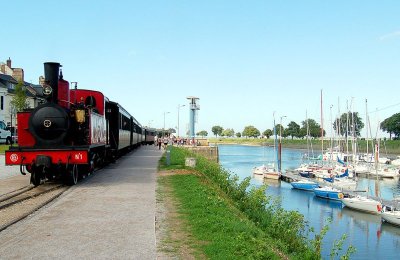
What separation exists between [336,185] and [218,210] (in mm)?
36729

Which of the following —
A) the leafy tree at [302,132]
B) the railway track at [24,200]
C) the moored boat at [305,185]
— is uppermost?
the leafy tree at [302,132]

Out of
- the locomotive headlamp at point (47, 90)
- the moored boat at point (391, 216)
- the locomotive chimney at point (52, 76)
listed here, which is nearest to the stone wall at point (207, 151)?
the moored boat at point (391, 216)

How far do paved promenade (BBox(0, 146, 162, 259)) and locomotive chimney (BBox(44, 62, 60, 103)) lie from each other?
346cm

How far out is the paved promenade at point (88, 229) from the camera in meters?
6.36

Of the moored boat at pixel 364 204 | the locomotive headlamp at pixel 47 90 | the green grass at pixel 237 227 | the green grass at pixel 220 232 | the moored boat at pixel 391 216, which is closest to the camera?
the green grass at pixel 220 232

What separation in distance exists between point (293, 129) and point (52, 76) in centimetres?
16231

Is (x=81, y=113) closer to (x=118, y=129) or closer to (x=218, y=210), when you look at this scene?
(x=218, y=210)

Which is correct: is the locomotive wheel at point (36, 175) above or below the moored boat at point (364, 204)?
above

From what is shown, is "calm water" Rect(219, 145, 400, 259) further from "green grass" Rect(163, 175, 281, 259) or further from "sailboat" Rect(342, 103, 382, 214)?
"green grass" Rect(163, 175, 281, 259)

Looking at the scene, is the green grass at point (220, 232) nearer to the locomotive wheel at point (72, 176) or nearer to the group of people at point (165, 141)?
the locomotive wheel at point (72, 176)

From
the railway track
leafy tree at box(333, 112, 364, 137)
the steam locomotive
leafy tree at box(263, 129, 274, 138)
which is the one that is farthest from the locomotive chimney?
leafy tree at box(263, 129, 274, 138)

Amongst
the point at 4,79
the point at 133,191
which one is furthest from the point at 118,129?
the point at 4,79

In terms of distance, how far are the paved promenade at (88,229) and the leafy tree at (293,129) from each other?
161882mm

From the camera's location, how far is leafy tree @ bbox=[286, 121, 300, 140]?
169500 mm
